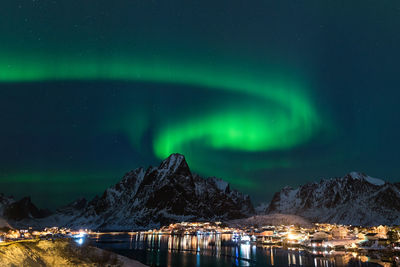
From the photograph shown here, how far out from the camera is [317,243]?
14188 cm

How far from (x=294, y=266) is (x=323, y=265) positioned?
9.10 meters

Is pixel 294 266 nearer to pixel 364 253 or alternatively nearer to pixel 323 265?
pixel 323 265

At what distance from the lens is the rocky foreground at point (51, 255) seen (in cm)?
4761

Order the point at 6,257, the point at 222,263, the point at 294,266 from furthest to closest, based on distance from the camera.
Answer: the point at 222,263 → the point at 294,266 → the point at 6,257

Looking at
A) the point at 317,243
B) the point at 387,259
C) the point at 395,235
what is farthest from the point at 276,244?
the point at 387,259

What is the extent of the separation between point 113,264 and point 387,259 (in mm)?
79066

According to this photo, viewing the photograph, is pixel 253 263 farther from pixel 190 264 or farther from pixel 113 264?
pixel 113 264

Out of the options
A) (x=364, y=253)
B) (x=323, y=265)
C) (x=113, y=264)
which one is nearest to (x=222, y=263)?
(x=323, y=265)

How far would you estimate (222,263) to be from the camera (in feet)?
293

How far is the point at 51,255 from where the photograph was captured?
60125 millimetres

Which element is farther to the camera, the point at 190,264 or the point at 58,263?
the point at 190,264

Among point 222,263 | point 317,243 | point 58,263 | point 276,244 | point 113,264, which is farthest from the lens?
point 276,244

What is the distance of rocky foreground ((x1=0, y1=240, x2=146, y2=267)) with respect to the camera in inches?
1874

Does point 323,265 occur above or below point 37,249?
below
